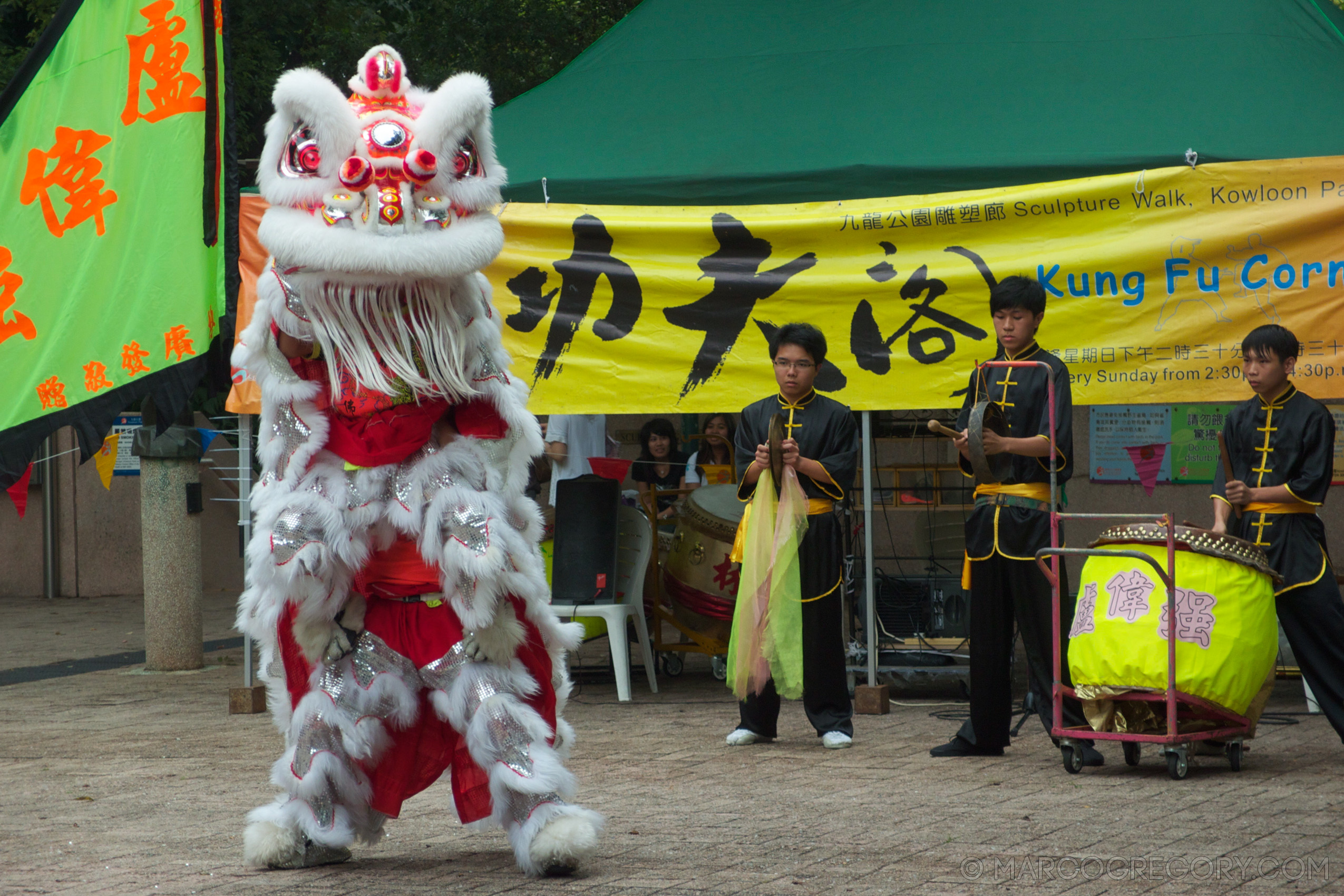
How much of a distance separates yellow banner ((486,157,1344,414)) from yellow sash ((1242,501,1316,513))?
910 mm

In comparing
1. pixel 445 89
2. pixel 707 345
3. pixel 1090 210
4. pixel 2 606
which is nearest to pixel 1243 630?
pixel 1090 210

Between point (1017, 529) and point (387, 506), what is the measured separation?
107 inches

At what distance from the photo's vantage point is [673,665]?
29.8 feet

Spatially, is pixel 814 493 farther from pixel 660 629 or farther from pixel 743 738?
pixel 660 629

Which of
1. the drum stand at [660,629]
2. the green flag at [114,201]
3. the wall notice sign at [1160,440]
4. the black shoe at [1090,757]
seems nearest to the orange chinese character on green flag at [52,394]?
the green flag at [114,201]

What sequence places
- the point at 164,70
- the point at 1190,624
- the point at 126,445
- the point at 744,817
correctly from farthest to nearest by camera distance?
the point at 126,445 < the point at 164,70 < the point at 1190,624 < the point at 744,817

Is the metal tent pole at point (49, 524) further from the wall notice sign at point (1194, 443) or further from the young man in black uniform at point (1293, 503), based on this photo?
the young man in black uniform at point (1293, 503)

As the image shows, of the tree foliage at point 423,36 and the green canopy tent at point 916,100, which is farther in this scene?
the tree foliage at point 423,36

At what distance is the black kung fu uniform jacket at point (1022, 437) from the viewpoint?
5727 millimetres

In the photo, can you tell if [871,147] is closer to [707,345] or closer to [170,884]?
[707,345]

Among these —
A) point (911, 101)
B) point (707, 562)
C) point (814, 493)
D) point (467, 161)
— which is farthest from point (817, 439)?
point (467, 161)

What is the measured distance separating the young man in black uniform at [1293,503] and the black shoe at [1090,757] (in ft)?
2.83

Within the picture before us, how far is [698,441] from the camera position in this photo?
12.4m

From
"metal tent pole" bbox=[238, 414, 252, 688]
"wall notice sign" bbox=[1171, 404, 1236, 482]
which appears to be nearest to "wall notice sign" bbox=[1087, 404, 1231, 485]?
"wall notice sign" bbox=[1171, 404, 1236, 482]
